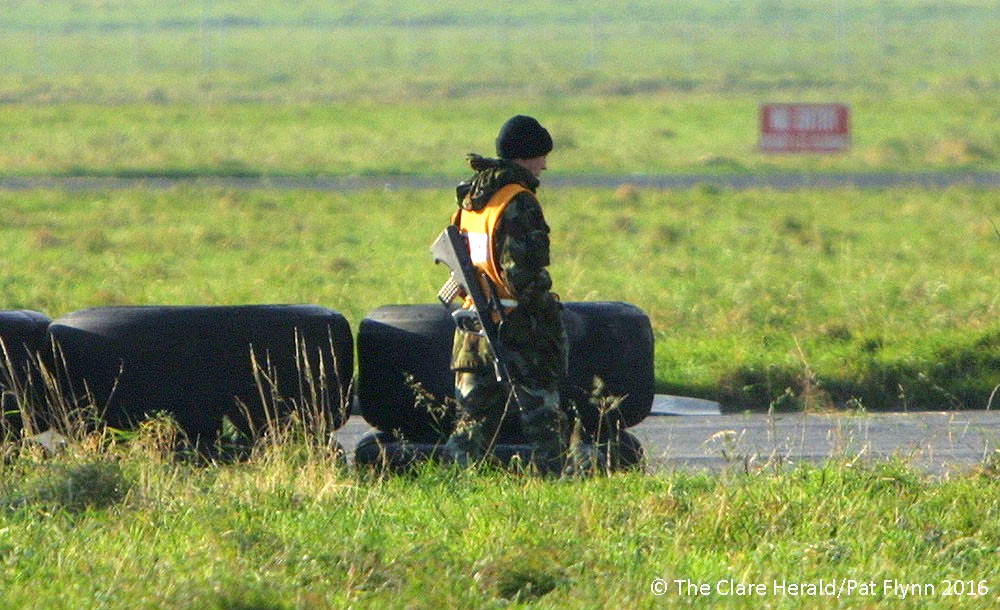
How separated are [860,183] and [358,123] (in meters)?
17.7

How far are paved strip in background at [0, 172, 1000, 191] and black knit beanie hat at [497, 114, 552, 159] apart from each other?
19270mm

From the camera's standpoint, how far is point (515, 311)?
21.5 ft

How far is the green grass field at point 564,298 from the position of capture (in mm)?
4992

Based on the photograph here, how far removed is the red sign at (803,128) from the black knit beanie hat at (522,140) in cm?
2297

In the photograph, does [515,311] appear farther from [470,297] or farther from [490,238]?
[490,238]

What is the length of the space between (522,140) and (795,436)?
268cm

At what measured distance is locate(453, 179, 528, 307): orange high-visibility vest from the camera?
649 cm

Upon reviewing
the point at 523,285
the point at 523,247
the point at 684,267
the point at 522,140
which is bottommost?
the point at 684,267

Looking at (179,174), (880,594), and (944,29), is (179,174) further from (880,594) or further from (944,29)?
(944,29)

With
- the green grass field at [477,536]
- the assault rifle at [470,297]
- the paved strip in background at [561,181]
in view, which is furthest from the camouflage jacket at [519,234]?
the paved strip in background at [561,181]

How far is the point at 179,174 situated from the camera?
29141 mm

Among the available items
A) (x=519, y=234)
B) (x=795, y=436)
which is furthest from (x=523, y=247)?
(x=795, y=436)

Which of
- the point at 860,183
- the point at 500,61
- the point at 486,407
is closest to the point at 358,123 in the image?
the point at 860,183

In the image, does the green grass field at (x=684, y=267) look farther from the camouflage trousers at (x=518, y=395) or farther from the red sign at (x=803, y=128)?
the red sign at (x=803, y=128)
